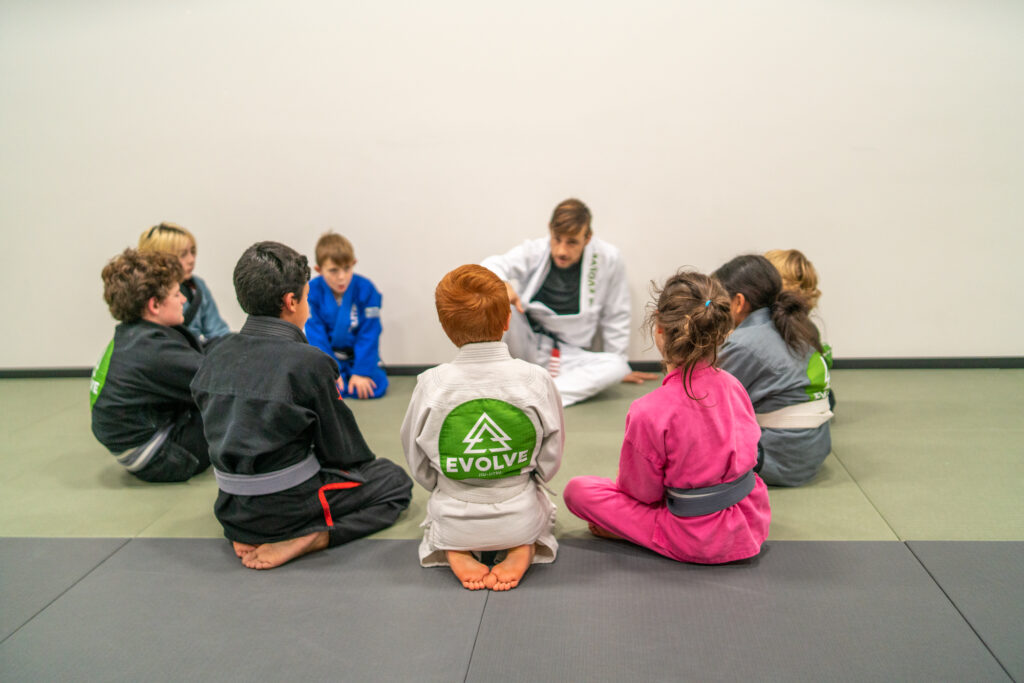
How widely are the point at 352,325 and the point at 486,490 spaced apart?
81.3 inches

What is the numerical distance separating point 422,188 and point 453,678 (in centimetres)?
284

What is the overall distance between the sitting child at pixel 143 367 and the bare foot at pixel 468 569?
1.33 meters

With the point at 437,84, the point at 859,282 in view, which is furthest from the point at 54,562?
the point at 859,282

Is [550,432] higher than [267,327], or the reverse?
[267,327]

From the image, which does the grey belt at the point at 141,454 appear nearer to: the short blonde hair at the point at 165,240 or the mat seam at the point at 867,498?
the short blonde hair at the point at 165,240

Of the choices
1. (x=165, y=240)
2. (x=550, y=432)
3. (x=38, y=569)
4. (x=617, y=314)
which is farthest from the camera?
(x=617, y=314)

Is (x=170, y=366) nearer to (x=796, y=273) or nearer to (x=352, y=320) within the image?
(x=352, y=320)

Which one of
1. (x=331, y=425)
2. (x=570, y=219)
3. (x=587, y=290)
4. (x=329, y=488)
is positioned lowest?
(x=329, y=488)

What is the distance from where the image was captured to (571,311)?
3.91 meters

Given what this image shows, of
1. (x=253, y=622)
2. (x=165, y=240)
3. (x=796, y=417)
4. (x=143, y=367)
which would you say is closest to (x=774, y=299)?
(x=796, y=417)

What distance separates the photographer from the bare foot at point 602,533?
7.83 ft

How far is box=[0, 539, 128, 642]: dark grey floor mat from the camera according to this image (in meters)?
2.11

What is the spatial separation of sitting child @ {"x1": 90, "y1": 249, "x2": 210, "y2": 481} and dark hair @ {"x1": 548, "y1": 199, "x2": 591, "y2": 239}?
1735 mm

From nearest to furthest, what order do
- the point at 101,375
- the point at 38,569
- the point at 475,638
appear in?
the point at 475,638
the point at 38,569
the point at 101,375
